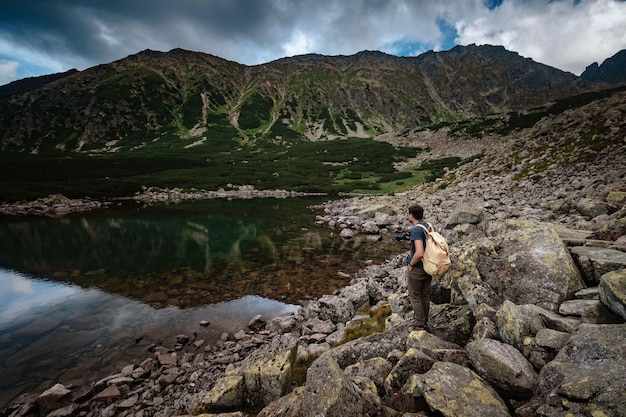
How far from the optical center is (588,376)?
15.0 feet

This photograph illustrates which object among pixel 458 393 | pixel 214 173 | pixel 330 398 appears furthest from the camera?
pixel 214 173

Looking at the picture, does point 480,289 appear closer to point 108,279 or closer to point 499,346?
point 499,346

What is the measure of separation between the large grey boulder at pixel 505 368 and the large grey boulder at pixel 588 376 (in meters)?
0.26

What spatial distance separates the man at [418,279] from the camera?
8.23 meters

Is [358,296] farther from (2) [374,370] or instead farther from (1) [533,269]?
(2) [374,370]

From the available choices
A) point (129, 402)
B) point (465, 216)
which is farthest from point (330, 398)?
point (465, 216)

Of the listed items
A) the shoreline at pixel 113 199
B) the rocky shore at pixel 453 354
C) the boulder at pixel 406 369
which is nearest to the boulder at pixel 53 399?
the rocky shore at pixel 453 354

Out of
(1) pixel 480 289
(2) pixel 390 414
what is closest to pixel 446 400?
(2) pixel 390 414

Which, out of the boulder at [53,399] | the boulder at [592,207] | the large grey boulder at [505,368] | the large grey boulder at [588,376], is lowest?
the boulder at [53,399]

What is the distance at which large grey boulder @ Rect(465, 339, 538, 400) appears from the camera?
208 inches

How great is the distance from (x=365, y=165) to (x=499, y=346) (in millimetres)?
97228

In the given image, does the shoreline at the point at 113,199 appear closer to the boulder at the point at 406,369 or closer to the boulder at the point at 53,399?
the boulder at the point at 53,399

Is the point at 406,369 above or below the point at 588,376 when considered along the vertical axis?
below

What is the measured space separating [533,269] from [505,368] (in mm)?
3843
